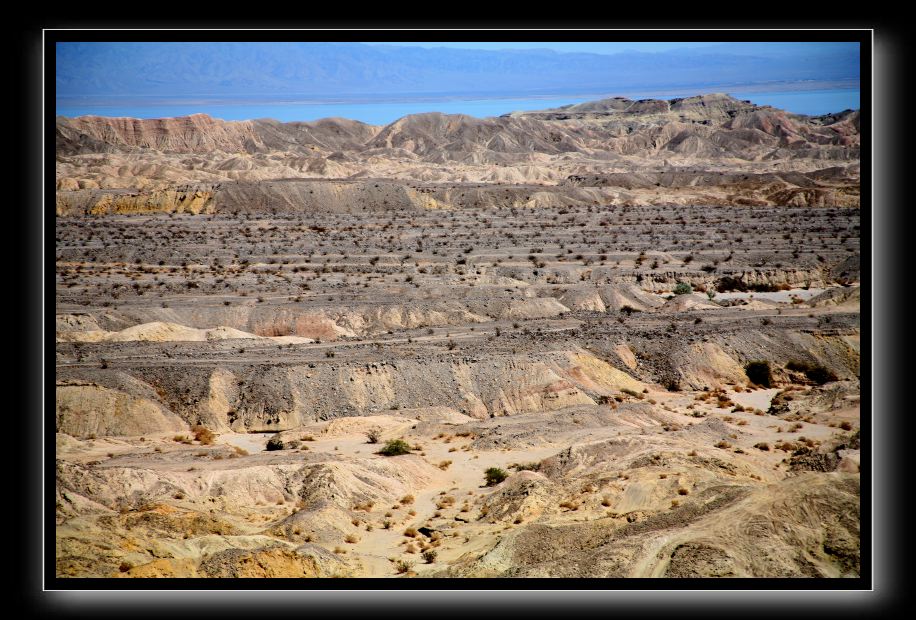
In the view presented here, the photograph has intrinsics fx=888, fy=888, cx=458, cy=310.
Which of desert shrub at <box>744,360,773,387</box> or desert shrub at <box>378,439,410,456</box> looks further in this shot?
desert shrub at <box>744,360,773,387</box>

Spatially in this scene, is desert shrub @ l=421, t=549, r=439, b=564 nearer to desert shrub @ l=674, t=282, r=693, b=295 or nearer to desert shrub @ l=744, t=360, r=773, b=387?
desert shrub @ l=744, t=360, r=773, b=387

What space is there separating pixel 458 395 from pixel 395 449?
6466 mm

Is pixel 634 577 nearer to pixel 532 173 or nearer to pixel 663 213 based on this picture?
pixel 663 213

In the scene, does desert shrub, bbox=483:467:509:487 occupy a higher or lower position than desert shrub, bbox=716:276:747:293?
lower

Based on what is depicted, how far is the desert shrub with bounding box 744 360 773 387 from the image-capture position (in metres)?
35.0

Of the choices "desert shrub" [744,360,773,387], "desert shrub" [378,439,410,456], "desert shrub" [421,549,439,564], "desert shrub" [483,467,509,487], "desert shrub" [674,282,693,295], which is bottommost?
"desert shrub" [421,549,439,564]

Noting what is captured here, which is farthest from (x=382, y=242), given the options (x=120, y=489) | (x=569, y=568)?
(x=569, y=568)

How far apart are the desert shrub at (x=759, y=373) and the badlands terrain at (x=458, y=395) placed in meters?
0.15

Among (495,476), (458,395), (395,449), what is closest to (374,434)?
(395,449)

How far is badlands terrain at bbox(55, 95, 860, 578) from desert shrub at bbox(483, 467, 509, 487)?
0.09 m

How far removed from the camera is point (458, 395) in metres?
31.4

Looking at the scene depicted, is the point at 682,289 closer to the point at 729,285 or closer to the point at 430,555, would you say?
the point at 729,285

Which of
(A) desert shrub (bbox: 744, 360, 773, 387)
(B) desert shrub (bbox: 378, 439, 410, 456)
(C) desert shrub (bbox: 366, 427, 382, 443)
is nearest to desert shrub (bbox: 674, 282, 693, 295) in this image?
(A) desert shrub (bbox: 744, 360, 773, 387)

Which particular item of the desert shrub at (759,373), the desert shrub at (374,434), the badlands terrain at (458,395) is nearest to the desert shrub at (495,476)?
the badlands terrain at (458,395)
